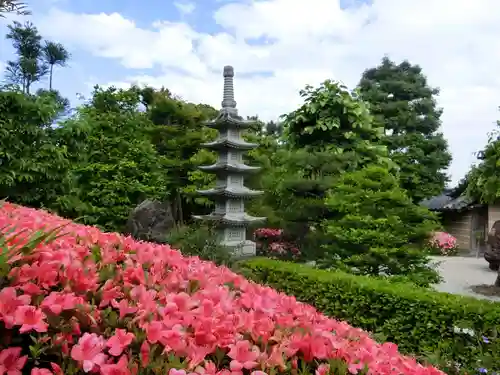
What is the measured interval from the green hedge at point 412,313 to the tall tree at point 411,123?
52.1 feet

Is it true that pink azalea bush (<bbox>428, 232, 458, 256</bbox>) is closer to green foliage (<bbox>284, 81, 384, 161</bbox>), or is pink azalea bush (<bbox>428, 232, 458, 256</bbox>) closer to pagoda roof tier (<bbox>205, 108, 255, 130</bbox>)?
green foliage (<bbox>284, 81, 384, 161</bbox>)

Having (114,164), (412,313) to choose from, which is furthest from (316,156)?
(114,164)

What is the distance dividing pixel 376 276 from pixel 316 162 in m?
3.99

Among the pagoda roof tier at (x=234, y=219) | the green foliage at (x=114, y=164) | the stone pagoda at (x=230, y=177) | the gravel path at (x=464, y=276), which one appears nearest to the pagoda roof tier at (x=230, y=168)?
the stone pagoda at (x=230, y=177)

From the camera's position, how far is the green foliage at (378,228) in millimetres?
7492

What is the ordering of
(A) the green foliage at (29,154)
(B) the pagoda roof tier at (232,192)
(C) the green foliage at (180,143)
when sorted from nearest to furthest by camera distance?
(A) the green foliage at (29,154)
(B) the pagoda roof tier at (232,192)
(C) the green foliage at (180,143)

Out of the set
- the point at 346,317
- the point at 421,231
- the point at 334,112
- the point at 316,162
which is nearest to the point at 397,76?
the point at 334,112

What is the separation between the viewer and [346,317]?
261 inches

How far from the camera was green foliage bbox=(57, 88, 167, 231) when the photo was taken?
14790mm

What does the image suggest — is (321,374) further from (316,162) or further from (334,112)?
(334,112)

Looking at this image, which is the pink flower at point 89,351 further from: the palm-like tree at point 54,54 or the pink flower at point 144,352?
the palm-like tree at point 54,54

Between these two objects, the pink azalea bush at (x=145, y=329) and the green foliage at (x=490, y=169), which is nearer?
the pink azalea bush at (x=145, y=329)

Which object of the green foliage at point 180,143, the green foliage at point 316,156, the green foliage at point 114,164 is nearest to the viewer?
the green foliage at point 316,156

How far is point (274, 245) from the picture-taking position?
519 inches
